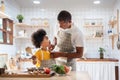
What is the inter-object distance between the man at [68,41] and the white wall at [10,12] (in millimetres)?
2081

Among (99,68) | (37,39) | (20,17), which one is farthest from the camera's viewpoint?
(20,17)

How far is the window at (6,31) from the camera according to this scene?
440 centimetres

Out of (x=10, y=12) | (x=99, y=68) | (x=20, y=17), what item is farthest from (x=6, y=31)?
(x=99, y=68)

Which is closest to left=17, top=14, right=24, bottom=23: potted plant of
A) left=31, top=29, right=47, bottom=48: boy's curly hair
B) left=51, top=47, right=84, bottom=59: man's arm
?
left=31, top=29, right=47, bottom=48: boy's curly hair

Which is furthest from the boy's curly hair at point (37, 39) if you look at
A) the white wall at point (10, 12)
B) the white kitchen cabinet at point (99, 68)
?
the white kitchen cabinet at point (99, 68)

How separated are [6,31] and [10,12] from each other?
623 millimetres

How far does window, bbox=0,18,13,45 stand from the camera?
4402mm

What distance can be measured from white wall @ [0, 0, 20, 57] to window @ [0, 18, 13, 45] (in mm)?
118

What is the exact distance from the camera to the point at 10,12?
199 inches

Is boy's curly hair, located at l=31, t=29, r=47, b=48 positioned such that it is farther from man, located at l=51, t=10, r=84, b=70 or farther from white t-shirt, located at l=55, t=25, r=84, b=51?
white t-shirt, located at l=55, t=25, r=84, b=51

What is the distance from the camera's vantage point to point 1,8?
395 centimetres

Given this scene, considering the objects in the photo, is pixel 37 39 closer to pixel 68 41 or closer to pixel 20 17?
pixel 68 41

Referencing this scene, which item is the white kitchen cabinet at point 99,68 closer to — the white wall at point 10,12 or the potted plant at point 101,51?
the potted plant at point 101,51

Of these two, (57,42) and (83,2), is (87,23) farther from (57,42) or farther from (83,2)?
(57,42)
